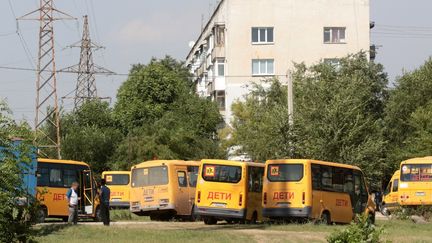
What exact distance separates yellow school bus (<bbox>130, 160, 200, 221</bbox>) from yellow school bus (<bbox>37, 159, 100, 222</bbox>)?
2.15m

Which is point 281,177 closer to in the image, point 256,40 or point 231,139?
point 231,139

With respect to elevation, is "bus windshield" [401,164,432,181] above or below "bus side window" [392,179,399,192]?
above

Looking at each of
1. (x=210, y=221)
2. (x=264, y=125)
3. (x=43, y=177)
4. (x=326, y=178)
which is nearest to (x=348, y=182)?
(x=326, y=178)

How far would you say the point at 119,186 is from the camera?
182 ft

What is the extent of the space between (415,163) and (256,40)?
3455cm

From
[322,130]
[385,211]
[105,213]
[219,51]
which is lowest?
[105,213]

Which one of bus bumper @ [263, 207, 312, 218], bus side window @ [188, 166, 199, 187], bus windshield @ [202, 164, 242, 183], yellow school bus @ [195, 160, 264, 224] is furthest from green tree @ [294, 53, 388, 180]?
bus bumper @ [263, 207, 312, 218]

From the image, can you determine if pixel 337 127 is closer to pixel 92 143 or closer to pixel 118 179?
pixel 118 179

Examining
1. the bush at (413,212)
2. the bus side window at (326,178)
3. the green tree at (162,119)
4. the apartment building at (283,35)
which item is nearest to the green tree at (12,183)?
the bus side window at (326,178)

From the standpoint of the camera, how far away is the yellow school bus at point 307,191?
3158cm

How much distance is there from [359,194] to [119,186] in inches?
951

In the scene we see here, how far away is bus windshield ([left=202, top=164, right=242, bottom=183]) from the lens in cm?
3312

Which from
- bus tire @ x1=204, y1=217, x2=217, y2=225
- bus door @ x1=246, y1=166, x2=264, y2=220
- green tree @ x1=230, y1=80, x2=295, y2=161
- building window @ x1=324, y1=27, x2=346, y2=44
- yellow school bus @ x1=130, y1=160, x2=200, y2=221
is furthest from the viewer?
building window @ x1=324, y1=27, x2=346, y2=44

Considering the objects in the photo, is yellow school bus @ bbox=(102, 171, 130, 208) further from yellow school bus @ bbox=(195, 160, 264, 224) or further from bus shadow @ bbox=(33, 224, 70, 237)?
bus shadow @ bbox=(33, 224, 70, 237)
